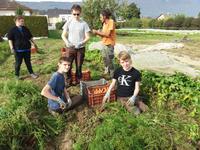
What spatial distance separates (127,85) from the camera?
6.37 m

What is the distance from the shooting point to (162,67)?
32.9 feet

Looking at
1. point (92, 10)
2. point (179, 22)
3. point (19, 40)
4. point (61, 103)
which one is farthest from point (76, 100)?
point (179, 22)

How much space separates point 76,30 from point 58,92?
1673 mm

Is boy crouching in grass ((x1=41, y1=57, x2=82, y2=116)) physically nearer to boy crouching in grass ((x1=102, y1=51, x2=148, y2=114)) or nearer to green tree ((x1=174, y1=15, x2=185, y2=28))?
boy crouching in grass ((x1=102, y1=51, x2=148, y2=114))

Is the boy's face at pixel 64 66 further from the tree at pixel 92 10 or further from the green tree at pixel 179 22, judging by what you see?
the green tree at pixel 179 22

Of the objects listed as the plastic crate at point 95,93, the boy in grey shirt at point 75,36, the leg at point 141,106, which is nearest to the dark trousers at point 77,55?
the boy in grey shirt at point 75,36

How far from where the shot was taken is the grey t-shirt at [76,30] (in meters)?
7.45

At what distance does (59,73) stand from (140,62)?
15.4 ft

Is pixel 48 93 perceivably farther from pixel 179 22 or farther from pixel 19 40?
pixel 179 22

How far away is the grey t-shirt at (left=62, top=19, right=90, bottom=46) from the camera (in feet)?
24.5

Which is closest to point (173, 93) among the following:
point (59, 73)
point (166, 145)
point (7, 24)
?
point (166, 145)

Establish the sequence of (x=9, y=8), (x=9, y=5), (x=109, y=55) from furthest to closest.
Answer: (x=9, y=5) < (x=9, y=8) < (x=109, y=55)

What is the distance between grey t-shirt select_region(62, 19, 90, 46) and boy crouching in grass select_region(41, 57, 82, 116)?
1.34 meters

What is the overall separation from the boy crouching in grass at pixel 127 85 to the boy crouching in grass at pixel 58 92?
2.26ft
